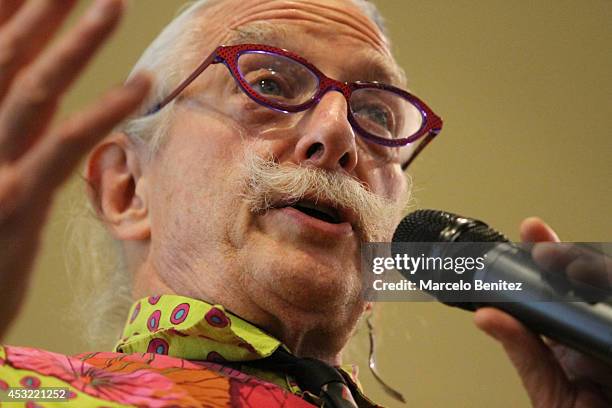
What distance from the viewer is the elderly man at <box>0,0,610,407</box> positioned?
0.59m

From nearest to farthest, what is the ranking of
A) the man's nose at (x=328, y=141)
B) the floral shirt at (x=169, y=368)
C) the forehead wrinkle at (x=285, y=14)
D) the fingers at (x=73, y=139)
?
the fingers at (x=73, y=139), the floral shirt at (x=169, y=368), the man's nose at (x=328, y=141), the forehead wrinkle at (x=285, y=14)

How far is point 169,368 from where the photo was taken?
92cm

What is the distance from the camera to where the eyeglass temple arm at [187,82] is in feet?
3.99

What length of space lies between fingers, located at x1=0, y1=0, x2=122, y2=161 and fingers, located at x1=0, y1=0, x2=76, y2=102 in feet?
0.08

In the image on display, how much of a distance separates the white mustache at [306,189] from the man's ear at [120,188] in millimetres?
262

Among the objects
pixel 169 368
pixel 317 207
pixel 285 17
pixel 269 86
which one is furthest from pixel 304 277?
pixel 285 17

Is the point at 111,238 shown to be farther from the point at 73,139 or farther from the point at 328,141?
the point at 73,139

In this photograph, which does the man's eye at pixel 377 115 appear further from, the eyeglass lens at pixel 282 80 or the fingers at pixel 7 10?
the fingers at pixel 7 10

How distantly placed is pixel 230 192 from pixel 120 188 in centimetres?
31

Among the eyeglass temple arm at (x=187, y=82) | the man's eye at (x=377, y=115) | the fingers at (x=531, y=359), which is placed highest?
the man's eye at (x=377, y=115)

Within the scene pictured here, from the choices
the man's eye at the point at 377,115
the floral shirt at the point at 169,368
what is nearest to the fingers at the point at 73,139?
the floral shirt at the point at 169,368

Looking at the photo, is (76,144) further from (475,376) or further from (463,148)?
(463,148)

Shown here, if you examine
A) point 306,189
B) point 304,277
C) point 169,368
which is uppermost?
point 306,189

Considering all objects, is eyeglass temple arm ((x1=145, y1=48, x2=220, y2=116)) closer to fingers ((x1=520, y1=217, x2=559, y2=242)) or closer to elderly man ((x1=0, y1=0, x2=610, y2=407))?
elderly man ((x1=0, y1=0, x2=610, y2=407))
